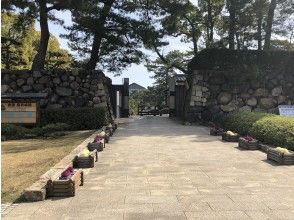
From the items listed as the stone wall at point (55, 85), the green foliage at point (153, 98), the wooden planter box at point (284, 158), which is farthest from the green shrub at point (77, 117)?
the green foliage at point (153, 98)

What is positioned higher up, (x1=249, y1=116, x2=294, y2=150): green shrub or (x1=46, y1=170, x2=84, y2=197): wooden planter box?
(x1=249, y1=116, x2=294, y2=150): green shrub

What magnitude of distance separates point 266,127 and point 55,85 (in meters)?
10.7

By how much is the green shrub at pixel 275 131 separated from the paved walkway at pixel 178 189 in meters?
0.66

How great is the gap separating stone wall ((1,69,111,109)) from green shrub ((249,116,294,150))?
8893 mm

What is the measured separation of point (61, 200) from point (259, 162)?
4.98 m

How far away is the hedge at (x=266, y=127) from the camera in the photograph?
10391 mm

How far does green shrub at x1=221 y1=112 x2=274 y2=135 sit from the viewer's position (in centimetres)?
1388

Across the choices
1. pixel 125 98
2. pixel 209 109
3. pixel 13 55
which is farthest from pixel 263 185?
pixel 125 98

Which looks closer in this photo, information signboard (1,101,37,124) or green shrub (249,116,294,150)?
green shrub (249,116,294,150)

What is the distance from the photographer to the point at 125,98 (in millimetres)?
34500

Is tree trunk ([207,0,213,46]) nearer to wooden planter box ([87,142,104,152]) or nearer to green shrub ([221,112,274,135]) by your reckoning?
green shrub ([221,112,274,135])

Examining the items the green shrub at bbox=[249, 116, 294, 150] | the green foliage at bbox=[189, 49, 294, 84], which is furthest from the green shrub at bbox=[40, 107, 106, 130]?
the green shrub at bbox=[249, 116, 294, 150]

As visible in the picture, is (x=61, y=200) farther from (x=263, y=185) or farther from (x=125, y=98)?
(x=125, y=98)

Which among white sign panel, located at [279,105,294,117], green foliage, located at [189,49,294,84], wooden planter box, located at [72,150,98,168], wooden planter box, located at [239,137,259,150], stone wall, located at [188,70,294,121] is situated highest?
green foliage, located at [189,49,294,84]
